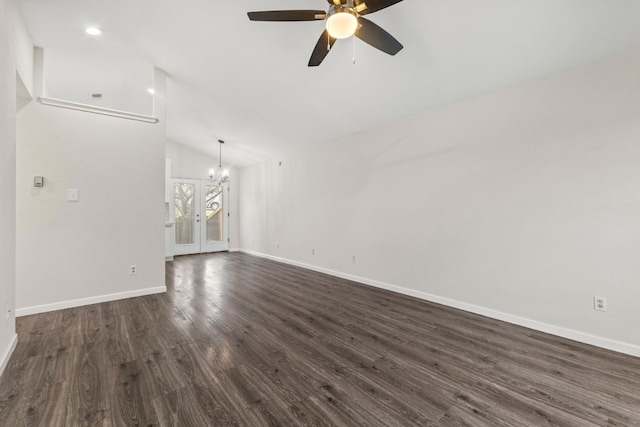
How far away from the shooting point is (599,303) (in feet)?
8.23

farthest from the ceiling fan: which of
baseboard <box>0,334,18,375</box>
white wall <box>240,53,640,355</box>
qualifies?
baseboard <box>0,334,18,375</box>

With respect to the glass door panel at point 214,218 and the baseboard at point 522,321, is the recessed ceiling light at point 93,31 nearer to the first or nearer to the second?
the baseboard at point 522,321

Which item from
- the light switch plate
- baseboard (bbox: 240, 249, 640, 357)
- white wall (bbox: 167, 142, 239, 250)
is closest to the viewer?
baseboard (bbox: 240, 249, 640, 357)

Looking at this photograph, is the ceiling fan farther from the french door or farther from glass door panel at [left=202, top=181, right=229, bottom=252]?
glass door panel at [left=202, top=181, right=229, bottom=252]

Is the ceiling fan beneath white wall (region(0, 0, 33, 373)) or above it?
above

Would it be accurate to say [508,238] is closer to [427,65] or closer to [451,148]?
[451,148]

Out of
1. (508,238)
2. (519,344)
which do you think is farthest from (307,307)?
(508,238)

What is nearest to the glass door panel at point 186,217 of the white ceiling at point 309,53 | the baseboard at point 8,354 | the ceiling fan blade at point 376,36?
the white ceiling at point 309,53

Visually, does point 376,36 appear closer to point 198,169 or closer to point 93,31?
point 93,31

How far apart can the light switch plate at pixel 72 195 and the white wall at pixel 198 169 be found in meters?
4.20

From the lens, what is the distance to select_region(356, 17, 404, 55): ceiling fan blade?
6.37 ft

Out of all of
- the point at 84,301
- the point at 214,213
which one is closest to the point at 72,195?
the point at 84,301

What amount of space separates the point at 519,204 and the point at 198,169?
762cm

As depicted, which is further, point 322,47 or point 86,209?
point 86,209
